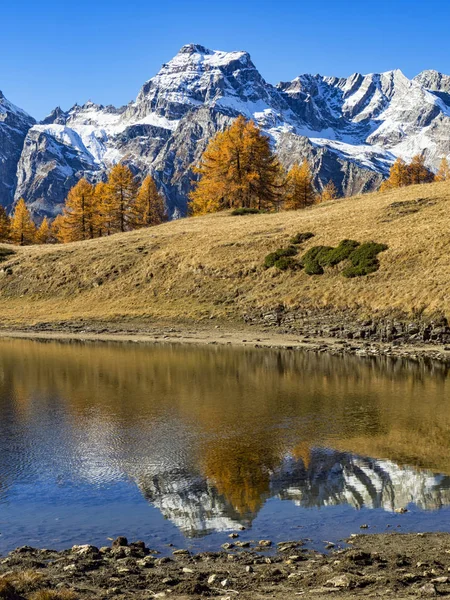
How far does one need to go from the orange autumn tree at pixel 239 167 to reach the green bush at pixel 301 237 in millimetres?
21103

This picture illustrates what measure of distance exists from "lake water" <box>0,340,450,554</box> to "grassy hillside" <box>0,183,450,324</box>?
47.7 ft

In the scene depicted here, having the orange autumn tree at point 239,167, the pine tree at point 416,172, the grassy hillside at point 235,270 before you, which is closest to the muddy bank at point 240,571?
the grassy hillside at point 235,270

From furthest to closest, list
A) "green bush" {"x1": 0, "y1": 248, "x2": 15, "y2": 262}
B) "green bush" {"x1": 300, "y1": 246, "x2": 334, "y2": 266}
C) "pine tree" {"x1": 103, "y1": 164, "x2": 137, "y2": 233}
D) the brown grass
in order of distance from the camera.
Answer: "pine tree" {"x1": 103, "y1": 164, "x2": 137, "y2": 233} → "green bush" {"x1": 0, "y1": 248, "x2": 15, "y2": 262} → "green bush" {"x1": 300, "y1": 246, "x2": 334, "y2": 266} → the brown grass

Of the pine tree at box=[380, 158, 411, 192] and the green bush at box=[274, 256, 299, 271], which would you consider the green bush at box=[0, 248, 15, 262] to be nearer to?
the green bush at box=[274, 256, 299, 271]

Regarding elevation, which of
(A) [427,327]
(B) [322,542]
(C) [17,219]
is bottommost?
(B) [322,542]

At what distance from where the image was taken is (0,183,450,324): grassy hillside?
156 feet

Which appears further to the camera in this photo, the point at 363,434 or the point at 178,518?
the point at 363,434

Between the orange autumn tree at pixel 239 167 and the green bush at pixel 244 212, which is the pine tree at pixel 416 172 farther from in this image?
the green bush at pixel 244 212

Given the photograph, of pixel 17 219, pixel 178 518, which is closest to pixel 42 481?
pixel 178 518

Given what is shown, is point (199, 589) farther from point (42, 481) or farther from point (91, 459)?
point (91, 459)

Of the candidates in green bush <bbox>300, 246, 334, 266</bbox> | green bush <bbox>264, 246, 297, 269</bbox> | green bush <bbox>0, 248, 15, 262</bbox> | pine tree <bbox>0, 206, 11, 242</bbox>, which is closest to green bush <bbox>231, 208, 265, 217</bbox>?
green bush <bbox>264, 246, 297, 269</bbox>

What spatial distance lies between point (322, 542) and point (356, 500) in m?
2.49

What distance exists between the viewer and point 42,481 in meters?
16.1

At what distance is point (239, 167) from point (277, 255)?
93.1 feet
